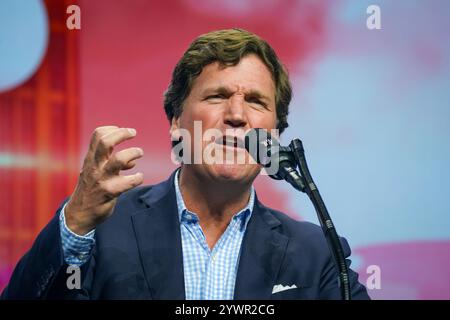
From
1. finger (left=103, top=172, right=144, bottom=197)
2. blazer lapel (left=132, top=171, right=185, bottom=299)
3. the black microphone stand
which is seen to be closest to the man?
blazer lapel (left=132, top=171, right=185, bottom=299)

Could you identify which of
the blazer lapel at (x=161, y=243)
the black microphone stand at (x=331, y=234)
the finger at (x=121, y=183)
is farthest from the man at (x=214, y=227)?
the black microphone stand at (x=331, y=234)

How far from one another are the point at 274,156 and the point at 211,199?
65 centimetres

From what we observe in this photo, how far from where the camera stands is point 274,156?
1639 mm

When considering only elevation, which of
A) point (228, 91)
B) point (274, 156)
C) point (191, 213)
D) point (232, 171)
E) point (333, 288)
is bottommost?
point (333, 288)

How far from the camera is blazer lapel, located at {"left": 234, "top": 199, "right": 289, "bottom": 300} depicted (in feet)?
6.79

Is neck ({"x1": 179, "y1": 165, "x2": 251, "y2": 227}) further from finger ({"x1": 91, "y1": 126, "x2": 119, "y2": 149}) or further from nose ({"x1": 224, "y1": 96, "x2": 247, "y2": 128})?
finger ({"x1": 91, "y1": 126, "x2": 119, "y2": 149})

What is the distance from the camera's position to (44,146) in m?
2.59

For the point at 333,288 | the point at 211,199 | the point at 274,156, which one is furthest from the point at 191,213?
the point at 274,156

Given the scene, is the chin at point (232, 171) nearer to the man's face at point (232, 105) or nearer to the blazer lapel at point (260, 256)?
the man's face at point (232, 105)

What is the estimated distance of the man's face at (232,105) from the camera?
212 centimetres

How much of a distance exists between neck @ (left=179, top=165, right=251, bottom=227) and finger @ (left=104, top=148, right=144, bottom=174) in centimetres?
69

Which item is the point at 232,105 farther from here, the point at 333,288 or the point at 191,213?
the point at 333,288
